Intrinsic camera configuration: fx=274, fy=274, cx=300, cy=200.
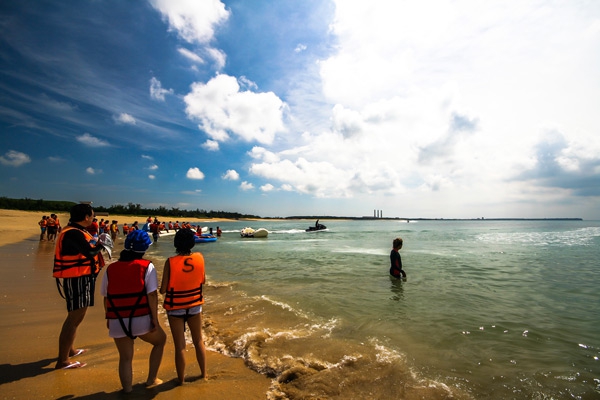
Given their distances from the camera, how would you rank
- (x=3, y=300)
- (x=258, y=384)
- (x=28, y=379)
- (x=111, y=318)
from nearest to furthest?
(x=111, y=318)
(x=28, y=379)
(x=258, y=384)
(x=3, y=300)

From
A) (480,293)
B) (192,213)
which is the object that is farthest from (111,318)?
(192,213)

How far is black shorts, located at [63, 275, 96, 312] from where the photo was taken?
436 centimetres

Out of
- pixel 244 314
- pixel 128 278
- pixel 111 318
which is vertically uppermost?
pixel 128 278

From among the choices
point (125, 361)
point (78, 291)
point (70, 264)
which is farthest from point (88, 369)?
point (70, 264)

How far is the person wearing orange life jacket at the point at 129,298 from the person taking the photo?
349cm

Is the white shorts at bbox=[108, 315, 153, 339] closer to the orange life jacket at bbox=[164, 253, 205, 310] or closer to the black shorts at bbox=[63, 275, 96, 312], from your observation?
the orange life jacket at bbox=[164, 253, 205, 310]

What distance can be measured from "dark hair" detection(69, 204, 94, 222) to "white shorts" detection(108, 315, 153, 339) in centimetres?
201

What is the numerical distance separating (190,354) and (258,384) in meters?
1.61

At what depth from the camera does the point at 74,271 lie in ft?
14.5

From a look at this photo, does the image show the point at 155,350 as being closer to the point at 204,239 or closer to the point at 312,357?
the point at 312,357

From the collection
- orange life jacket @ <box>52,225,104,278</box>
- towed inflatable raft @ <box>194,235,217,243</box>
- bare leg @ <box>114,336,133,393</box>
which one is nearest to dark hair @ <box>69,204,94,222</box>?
orange life jacket @ <box>52,225,104,278</box>

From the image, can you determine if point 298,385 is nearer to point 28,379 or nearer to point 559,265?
point 28,379

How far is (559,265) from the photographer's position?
16938mm

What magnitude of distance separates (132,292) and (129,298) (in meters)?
0.09
